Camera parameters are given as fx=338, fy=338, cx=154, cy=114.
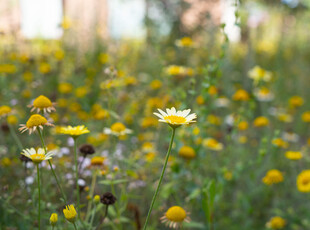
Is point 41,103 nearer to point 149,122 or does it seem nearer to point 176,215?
point 176,215

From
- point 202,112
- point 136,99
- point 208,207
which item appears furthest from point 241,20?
point 136,99

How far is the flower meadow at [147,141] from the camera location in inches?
55.9

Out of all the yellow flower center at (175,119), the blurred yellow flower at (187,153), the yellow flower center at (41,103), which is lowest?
the blurred yellow flower at (187,153)

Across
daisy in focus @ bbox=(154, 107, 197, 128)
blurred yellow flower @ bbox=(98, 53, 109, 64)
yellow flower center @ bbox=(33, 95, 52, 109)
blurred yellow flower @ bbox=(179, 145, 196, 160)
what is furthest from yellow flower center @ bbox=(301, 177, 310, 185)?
blurred yellow flower @ bbox=(98, 53, 109, 64)

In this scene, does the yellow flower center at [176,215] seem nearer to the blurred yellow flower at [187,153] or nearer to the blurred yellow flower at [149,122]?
the blurred yellow flower at [187,153]

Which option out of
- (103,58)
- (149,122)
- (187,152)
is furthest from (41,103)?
(103,58)

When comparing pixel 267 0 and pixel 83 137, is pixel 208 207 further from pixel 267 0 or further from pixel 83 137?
pixel 267 0

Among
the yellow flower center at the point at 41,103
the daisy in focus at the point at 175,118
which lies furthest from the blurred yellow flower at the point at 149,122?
the daisy in focus at the point at 175,118

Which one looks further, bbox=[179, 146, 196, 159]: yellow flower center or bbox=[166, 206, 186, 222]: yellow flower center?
bbox=[179, 146, 196, 159]: yellow flower center

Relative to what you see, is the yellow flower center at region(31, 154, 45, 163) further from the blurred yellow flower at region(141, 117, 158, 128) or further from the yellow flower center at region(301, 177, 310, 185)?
the blurred yellow flower at region(141, 117, 158, 128)

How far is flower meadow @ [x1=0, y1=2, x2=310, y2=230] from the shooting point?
1421 millimetres

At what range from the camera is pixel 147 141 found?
2.86 meters

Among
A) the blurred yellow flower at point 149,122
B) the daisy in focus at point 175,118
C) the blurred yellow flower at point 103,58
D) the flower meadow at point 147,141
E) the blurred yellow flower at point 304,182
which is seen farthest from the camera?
the blurred yellow flower at point 103,58

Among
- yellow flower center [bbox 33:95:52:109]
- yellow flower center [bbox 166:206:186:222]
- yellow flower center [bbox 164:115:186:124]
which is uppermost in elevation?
yellow flower center [bbox 164:115:186:124]
